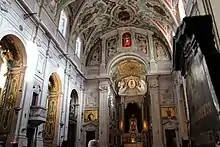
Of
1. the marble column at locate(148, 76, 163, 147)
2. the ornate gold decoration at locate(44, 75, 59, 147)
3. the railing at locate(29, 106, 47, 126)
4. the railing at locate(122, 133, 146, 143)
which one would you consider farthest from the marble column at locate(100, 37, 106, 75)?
the railing at locate(122, 133, 146, 143)

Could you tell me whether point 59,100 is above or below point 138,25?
below

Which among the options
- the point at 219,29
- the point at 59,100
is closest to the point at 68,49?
the point at 59,100

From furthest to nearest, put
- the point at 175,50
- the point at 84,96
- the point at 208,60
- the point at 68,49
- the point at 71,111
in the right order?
the point at 84,96 → the point at 71,111 → the point at 68,49 → the point at 175,50 → the point at 208,60

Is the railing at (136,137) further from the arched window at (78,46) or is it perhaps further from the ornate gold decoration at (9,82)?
the ornate gold decoration at (9,82)

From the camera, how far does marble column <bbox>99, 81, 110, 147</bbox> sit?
15.2 m

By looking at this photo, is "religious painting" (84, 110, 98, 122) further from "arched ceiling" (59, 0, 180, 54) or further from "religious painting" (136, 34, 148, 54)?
"religious painting" (136, 34, 148, 54)

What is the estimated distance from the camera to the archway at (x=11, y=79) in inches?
317

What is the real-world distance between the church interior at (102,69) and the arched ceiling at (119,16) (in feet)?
0.24

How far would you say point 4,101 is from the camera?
8.42m

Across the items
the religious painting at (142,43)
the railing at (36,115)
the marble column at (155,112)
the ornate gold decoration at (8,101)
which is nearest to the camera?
the ornate gold decoration at (8,101)

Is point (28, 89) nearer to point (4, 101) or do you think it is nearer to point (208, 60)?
point (4, 101)

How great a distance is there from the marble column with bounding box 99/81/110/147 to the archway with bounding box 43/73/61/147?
15.4 feet

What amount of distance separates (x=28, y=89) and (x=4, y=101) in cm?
100

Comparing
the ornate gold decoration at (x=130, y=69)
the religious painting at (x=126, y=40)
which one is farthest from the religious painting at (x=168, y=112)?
the religious painting at (x=126, y=40)
